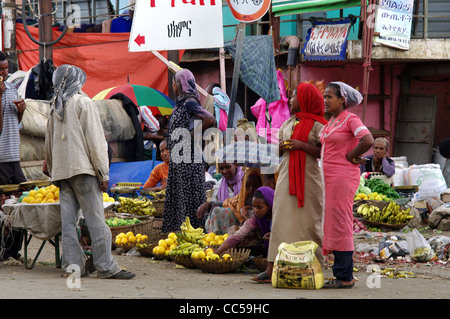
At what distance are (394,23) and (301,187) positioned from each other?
28.8 ft

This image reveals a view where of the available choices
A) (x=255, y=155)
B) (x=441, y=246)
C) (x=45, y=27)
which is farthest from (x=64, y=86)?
(x=45, y=27)

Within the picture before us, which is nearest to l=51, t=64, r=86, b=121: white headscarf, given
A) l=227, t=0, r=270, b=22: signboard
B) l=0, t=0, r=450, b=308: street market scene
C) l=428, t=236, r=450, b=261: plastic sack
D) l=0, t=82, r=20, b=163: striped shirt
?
l=0, t=0, r=450, b=308: street market scene

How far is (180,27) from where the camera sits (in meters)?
9.30

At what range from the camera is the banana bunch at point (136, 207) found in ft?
30.5

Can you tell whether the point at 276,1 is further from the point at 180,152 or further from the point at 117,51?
the point at 180,152

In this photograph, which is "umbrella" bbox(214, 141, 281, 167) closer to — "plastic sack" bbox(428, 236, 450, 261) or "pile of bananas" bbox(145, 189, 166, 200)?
"plastic sack" bbox(428, 236, 450, 261)

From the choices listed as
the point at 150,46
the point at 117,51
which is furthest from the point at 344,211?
the point at 117,51

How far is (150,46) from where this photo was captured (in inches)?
368

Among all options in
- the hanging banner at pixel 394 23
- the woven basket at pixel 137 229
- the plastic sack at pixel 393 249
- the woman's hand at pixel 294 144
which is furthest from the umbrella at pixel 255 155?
the hanging banner at pixel 394 23

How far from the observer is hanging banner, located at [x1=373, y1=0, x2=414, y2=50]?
13352 mm

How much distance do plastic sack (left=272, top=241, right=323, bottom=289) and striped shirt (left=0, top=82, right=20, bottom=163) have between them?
3.54m

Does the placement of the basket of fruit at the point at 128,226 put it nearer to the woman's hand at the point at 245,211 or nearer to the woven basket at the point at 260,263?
the woman's hand at the point at 245,211

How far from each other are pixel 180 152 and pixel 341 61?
25.3 feet

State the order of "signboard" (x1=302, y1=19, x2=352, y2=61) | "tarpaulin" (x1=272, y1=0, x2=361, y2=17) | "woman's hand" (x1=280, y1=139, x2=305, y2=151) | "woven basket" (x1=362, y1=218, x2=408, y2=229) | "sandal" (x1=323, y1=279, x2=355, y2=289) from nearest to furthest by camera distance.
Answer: "sandal" (x1=323, y1=279, x2=355, y2=289), "woman's hand" (x1=280, y1=139, x2=305, y2=151), "woven basket" (x1=362, y1=218, x2=408, y2=229), "tarpaulin" (x1=272, y1=0, x2=361, y2=17), "signboard" (x1=302, y1=19, x2=352, y2=61)
